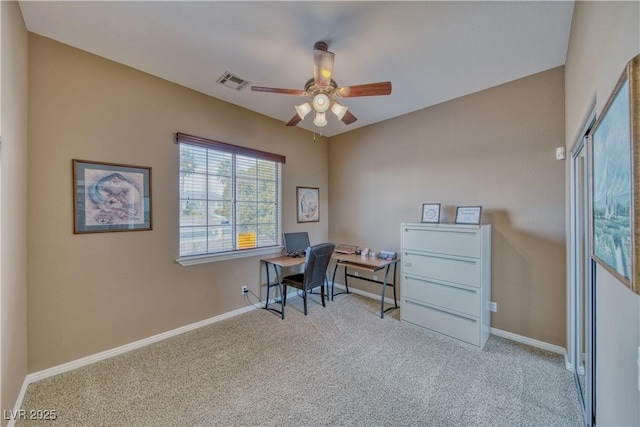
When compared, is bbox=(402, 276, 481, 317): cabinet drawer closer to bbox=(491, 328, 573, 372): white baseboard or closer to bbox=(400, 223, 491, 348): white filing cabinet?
bbox=(400, 223, 491, 348): white filing cabinet

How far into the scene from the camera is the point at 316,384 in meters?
2.01

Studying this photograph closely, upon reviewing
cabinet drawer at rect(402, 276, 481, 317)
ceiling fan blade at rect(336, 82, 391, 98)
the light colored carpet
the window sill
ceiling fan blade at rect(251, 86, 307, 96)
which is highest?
ceiling fan blade at rect(251, 86, 307, 96)

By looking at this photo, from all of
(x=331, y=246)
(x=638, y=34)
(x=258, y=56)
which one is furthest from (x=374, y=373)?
(x=258, y=56)

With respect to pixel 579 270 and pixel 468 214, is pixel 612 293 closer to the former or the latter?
pixel 579 270

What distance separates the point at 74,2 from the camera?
1737mm

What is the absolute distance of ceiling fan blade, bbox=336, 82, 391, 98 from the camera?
1.99 meters

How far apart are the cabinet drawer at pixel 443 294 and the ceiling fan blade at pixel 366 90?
2.08m

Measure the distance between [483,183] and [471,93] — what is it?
107 cm

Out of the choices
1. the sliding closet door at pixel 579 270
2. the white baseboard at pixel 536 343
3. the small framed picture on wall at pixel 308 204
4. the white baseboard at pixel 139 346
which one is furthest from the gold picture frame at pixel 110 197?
the white baseboard at pixel 536 343

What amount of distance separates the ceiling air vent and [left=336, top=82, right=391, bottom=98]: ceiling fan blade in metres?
1.22

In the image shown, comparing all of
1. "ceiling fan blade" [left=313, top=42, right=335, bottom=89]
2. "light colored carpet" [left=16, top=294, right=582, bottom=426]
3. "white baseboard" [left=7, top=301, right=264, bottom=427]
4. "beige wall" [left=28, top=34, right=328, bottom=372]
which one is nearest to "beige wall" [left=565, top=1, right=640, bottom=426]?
"light colored carpet" [left=16, top=294, right=582, bottom=426]

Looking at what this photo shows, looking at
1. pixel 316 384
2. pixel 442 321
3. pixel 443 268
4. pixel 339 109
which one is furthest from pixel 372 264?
pixel 339 109

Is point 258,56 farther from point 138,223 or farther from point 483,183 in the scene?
point 483,183

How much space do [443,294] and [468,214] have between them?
94 cm
